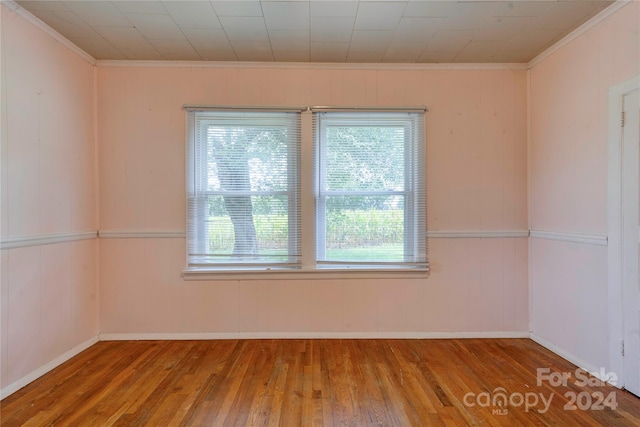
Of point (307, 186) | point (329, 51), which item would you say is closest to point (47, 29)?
point (329, 51)

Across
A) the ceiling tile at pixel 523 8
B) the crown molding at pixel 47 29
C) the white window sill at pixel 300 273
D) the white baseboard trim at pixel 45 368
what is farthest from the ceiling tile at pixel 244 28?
the white baseboard trim at pixel 45 368

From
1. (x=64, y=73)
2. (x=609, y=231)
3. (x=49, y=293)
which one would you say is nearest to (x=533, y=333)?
(x=609, y=231)

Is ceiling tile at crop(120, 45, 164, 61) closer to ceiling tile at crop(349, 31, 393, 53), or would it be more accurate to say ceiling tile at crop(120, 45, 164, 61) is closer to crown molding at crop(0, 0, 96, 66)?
crown molding at crop(0, 0, 96, 66)

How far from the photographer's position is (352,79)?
2898 millimetres

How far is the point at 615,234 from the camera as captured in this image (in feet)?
6.88

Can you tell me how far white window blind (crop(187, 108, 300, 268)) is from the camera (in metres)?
2.88

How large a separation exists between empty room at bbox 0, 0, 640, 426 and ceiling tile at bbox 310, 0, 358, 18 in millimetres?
14

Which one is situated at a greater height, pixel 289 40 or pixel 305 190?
pixel 289 40

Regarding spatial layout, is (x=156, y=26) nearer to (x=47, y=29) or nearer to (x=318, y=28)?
(x=47, y=29)

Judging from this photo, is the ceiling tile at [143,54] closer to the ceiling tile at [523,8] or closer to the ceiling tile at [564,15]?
the ceiling tile at [523,8]

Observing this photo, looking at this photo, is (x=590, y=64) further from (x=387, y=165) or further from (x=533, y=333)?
(x=533, y=333)

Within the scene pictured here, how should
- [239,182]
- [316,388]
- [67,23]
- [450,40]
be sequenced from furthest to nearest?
[239,182] → [450,40] → [67,23] → [316,388]

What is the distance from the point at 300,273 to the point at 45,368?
201 cm

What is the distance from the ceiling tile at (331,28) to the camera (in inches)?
88.3
